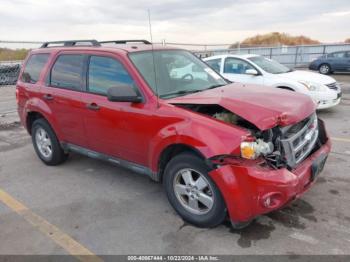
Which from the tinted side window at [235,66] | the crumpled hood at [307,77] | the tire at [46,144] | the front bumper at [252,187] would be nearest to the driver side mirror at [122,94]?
the front bumper at [252,187]

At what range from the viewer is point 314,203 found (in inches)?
152

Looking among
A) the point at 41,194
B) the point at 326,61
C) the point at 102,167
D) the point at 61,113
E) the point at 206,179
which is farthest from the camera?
the point at 326,61

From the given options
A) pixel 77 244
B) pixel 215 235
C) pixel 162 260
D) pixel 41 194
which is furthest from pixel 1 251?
pixel 215 235

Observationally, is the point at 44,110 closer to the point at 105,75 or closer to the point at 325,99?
the point at 105,75

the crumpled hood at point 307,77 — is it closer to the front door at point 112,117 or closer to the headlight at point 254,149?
the front door at point 112,117

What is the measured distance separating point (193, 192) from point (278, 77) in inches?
233

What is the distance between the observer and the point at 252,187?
2.97 m

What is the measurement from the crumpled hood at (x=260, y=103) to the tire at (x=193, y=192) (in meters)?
0.59

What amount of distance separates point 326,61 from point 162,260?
17.9 metres

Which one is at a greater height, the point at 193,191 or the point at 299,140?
the point at 299,140

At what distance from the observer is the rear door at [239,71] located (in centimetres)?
882

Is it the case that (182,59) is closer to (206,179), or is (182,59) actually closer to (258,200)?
(206,179)

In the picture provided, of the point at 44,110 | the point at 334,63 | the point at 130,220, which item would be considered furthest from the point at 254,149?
the point at 334,63

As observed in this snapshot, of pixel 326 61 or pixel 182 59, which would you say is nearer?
pixel 182 59
